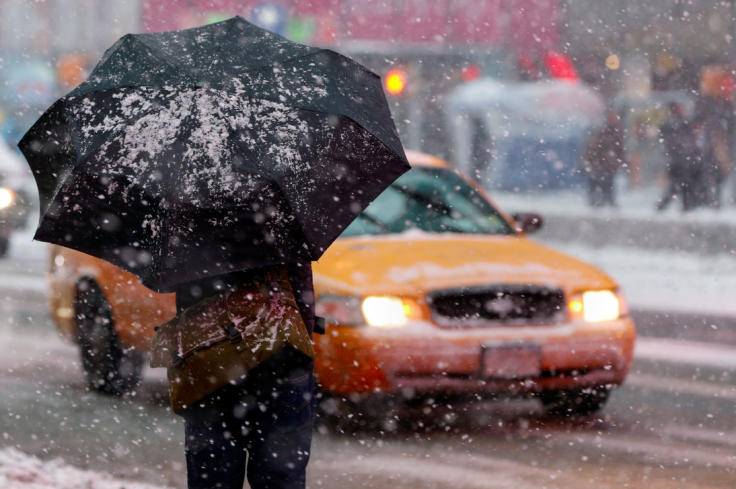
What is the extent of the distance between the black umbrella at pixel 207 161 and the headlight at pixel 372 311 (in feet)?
8.16

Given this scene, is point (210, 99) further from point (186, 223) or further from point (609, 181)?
point (609, 181)

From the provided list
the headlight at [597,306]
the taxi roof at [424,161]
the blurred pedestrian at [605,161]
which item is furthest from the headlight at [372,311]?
the blurred pedestrian at [605,161]

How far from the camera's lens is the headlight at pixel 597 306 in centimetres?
601

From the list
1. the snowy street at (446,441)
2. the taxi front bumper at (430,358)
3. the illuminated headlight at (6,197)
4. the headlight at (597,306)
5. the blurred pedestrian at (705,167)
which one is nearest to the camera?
the snowy street at (446,441)

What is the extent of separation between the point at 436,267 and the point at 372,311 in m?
0.51

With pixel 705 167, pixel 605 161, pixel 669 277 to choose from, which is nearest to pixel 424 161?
pixel 669 277

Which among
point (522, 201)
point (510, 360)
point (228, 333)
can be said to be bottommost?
point (510, 360)

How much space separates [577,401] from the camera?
6.45 m

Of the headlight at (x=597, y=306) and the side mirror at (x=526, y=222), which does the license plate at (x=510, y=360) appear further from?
the side mirror at (x=526, y=222)

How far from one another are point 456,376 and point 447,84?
21.0m

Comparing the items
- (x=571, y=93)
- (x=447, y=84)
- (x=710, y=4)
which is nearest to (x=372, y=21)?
(x=447, y=84)

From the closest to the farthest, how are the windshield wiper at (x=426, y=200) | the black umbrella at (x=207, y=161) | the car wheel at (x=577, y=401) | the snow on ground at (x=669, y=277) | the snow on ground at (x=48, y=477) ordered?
the black umbrella at (x=207, y=161) → the snow on ground at (x=48, y=477) → the car wheel at (x=577, y=401) → the windshield wiper at (x=426, y=200) → the snow on ground at (x=669, y=277)

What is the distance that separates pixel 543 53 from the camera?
991 inches

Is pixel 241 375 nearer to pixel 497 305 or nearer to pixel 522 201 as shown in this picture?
pixel 497 305
